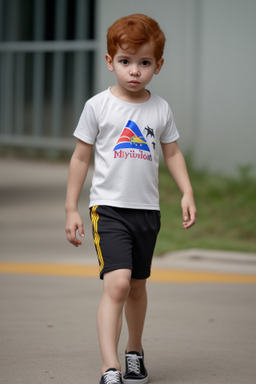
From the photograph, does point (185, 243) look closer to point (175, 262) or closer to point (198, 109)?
point (175, 262)

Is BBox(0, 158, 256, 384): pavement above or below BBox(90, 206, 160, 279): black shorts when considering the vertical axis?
below

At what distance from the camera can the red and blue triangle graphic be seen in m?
4.42

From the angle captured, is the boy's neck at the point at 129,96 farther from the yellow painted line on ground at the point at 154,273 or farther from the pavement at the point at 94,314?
the yellow painted line on ground at the point at 154,273

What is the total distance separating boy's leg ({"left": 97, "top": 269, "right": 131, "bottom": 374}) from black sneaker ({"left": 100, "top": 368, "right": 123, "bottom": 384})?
1.2 inches

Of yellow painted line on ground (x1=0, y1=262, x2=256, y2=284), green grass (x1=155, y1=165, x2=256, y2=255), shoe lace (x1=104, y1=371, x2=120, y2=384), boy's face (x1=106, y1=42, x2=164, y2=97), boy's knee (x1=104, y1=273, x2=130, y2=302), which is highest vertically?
boy's face (x1=106, y1=42, x2=164, y2=97)

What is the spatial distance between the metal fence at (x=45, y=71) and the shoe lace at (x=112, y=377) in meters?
13.7

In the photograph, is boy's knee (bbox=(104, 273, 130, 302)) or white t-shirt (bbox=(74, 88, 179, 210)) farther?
white t-shirt (bbox=(74, 88, 179, 210))

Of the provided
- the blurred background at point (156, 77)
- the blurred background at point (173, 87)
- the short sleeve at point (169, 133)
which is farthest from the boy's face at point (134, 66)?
the blurred background at point (156, 77)

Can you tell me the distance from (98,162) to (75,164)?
11 centimetres

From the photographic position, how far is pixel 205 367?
16.4ft

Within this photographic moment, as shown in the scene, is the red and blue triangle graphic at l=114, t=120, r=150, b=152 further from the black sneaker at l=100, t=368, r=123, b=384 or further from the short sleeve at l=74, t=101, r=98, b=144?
the black sneaker at l=100, t=368, r=123, b=384

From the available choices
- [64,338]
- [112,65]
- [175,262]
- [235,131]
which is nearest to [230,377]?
[64,338]

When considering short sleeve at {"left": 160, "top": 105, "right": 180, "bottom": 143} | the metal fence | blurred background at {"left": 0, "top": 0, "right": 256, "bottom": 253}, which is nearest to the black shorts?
short sleeve at {"left": 160, "top": 105, "right": 180, "bottom": 143}

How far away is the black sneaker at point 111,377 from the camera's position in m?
4.23
